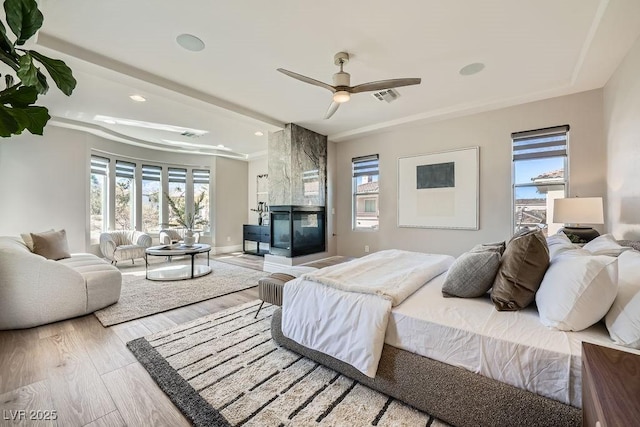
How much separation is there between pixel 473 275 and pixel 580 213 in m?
2.13

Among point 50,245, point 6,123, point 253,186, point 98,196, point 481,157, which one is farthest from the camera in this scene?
point 253,186

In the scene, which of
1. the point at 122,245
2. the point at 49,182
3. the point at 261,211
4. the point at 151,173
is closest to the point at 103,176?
the point at 151,173

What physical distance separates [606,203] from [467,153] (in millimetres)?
1771

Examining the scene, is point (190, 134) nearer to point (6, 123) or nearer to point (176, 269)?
point (176, 269)

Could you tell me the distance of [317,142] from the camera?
5.51 meters

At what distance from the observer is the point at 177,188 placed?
7062mm

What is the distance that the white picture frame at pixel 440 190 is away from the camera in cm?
426

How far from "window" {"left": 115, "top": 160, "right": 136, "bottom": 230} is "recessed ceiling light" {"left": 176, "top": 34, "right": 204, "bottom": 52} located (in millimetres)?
4841

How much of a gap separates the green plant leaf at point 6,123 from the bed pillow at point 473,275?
2265 millimetres

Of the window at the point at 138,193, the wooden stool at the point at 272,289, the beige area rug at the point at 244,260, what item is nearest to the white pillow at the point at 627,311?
the wooden stool at the point at 272,289

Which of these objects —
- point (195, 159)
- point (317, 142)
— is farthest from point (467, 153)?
point (195, 159)

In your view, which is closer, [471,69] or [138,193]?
[471,69]

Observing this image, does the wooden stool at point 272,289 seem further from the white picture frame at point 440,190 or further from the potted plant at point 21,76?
the white picture frame at point 440,190

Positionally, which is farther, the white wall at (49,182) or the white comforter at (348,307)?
the white wall at (49,182)
